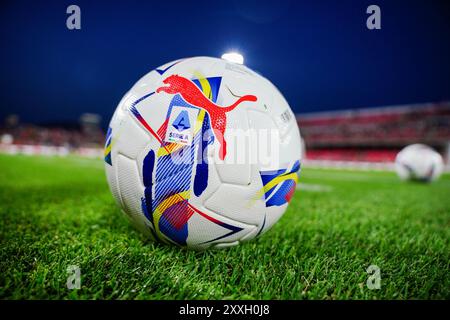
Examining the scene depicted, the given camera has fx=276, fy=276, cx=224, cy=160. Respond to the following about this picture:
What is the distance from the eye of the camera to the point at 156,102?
1491 millimetres

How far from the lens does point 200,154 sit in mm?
1397

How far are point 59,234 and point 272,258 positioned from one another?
1485 mm

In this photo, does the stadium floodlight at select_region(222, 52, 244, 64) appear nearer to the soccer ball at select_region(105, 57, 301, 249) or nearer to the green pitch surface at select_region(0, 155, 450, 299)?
the soccer ball at select_region(105, 57, 301, 249)

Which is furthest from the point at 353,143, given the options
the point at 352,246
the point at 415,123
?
the point at 352,246

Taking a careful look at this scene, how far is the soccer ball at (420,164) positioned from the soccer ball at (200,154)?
7.73m

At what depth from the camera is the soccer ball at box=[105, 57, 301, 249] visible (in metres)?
1.41

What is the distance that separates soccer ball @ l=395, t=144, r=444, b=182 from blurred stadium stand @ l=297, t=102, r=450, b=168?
89.4ft

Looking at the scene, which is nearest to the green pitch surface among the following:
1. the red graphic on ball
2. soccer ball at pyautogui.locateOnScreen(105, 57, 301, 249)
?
soccer ball at pyautogui.locateOnScreen(105, 57, 301, 249)

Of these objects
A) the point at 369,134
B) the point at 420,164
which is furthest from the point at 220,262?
the point at 369,134

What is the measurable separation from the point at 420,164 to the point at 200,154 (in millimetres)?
8297

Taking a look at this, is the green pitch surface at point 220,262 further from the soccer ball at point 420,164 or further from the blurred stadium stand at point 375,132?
the blurred stadium stand at point 375,132

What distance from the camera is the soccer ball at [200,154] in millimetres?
1414

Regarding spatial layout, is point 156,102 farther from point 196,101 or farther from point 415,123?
point 415,123

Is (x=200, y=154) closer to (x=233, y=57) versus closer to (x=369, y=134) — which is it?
(x=233, y=57)
